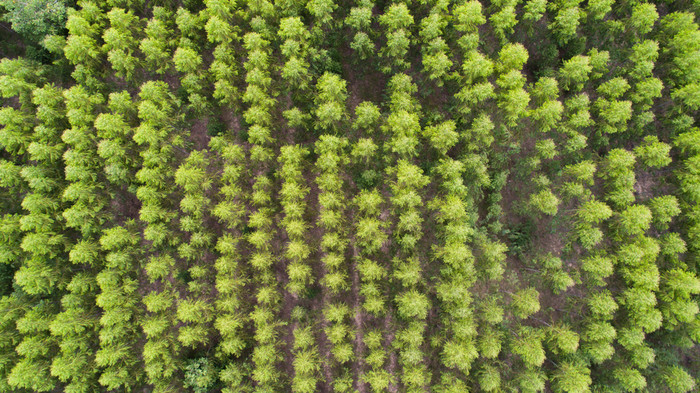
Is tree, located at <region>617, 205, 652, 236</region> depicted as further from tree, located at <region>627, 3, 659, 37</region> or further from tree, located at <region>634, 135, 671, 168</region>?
tree, located at <region>627, 3, 659, 37</region>

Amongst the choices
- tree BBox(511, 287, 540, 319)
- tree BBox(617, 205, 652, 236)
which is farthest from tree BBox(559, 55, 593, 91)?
tree BBox(511, 287, 540, 319)

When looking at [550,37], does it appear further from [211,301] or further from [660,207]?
[211,301]

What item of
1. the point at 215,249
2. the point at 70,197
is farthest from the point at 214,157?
the point at 70,197

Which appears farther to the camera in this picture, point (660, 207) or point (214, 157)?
point (214, 157)

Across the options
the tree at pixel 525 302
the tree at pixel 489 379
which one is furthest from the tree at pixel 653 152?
the tree at pixel 489 379

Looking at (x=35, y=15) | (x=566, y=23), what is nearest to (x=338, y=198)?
(x=566, y=23)

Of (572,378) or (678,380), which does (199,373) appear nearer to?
(572,378)

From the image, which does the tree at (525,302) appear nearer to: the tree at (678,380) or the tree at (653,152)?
the tree at (678,380)

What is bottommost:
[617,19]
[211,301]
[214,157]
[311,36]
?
[211,301]
